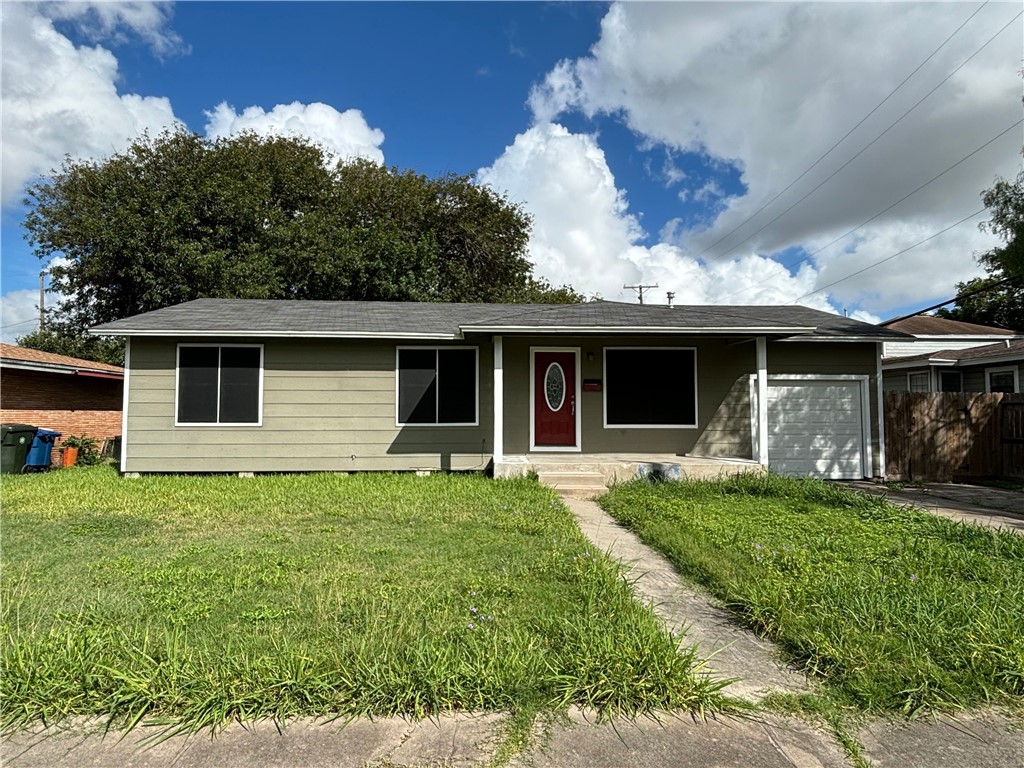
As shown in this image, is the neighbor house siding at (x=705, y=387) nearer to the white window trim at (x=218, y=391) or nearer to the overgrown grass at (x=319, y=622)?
the white window trim at (x=218, y=391)

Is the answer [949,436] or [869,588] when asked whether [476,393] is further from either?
[949,436]

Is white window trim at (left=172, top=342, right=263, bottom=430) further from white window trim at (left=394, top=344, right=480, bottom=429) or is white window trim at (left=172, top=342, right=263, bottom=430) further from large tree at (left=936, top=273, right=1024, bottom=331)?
large tree at (left=936, top=273, right=1024, bottom=331)

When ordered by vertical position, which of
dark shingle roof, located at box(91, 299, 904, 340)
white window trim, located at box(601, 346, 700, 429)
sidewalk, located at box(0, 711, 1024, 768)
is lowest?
sidewalk, located at box(0, 711, 1024, 768)

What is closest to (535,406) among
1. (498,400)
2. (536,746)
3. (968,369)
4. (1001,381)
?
(498,400)

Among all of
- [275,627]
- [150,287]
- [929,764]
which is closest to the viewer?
[929,764]

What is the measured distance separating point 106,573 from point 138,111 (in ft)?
71.7

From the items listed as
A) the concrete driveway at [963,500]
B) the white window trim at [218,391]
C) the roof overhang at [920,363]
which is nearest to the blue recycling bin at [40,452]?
the white window trim at [218,391]

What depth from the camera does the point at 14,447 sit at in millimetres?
10281

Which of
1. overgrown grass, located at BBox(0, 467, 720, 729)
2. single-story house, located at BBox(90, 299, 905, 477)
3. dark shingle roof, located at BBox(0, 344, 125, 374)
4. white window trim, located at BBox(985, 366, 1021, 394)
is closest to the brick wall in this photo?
dark shingle roof, located at BBox(0, 344, 125, 374)

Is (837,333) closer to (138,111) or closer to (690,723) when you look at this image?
(690,723)

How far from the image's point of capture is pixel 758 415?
9766 mm

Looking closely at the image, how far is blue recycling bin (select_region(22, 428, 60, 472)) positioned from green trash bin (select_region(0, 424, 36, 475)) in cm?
12

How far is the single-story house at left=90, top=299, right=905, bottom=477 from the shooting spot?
970 cm

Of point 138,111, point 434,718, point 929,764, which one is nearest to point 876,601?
point 929,764
